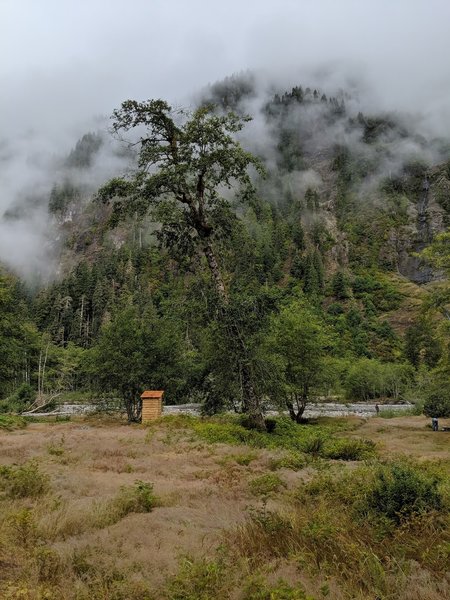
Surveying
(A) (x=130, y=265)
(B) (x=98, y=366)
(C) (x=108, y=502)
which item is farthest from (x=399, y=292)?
(C) (x=108, y=502)

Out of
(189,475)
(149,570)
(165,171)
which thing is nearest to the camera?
(149,570)

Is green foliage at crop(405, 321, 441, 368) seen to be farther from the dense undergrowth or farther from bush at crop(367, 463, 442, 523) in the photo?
bush at crop(367, 463, 442, 523)

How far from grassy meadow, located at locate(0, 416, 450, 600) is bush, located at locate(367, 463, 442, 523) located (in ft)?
0.06

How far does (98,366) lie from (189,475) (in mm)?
26981

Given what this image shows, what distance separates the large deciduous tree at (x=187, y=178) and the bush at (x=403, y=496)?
33.6 feet

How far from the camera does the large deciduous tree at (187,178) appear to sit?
1759 centimetres

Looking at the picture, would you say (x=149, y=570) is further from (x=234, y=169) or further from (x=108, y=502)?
(x=234, y=169)

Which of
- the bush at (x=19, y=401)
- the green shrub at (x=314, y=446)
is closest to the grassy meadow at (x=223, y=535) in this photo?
the green shrub at (x=314, y=446)

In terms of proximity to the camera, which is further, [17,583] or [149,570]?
[149,570]

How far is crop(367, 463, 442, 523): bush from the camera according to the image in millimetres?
6289

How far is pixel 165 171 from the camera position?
1769 centimetres

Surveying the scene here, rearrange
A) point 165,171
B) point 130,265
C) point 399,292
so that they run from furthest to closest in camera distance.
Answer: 1. point 130,265
2. point 399,292
3. point 165,171

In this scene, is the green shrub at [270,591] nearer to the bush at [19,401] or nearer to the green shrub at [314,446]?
the green shrub at [314,446]

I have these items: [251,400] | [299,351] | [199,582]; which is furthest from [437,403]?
[199,582]
